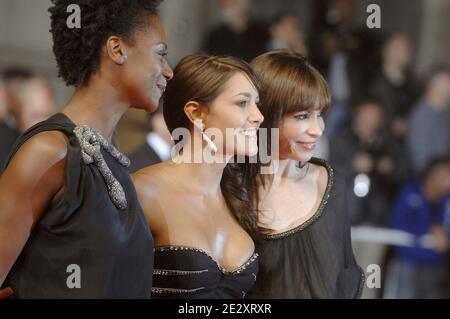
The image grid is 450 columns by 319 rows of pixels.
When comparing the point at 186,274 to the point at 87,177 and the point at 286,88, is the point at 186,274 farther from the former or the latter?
the point at 286,88

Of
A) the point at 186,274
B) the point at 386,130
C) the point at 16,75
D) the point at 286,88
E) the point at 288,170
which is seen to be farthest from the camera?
the point at 386,130

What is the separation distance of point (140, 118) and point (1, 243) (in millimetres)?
1145

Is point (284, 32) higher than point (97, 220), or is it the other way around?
point (284, 32)

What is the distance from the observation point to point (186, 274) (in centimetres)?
172

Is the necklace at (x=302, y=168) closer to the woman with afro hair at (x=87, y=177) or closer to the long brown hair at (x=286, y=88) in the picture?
the long brown hair at (x=286, y=88)

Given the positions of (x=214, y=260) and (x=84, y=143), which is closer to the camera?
(x=84, y=143)

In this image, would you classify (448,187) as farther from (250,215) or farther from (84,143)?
(84,143)

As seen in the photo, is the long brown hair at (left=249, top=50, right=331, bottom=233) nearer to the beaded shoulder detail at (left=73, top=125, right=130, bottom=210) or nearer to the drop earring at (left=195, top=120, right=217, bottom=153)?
the drop earring at (left=195, top=120, right=217, bottom=153)

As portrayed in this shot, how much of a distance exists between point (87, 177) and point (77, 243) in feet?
0.39

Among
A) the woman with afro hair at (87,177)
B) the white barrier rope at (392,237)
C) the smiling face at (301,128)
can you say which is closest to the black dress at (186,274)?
the woman with afro hair at (87,177)

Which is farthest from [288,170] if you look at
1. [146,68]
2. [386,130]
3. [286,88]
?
[386,130]

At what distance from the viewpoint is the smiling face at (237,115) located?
175 centimetres

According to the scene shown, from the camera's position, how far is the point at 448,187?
397cm
